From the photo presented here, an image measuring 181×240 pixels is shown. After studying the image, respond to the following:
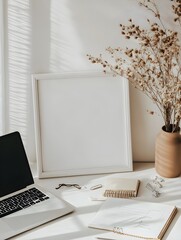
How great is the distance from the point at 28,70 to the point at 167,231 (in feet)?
2.95

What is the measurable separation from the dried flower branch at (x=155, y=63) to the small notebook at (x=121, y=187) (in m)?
0.27

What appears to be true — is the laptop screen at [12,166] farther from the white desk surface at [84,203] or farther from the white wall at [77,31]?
the white wall at [77,31]

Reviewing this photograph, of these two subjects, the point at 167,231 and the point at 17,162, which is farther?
the point at 17,162

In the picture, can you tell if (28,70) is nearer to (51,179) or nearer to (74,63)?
(74,63)

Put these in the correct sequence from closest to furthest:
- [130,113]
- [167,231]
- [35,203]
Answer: [167,231]
[35,203]
[130,113]

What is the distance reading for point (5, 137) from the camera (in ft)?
6.47

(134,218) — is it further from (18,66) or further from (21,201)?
(18,66)

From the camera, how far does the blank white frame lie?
7.16 ft

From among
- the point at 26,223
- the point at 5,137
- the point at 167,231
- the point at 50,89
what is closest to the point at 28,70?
the point at 50,89

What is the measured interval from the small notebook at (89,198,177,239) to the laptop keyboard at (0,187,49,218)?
0.81 ft

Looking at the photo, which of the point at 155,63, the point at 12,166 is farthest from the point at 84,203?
the point at 155,63

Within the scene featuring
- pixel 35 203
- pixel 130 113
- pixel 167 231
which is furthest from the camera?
pixel 130 113

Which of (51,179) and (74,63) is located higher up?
(74,63)

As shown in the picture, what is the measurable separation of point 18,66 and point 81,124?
1.18ft
